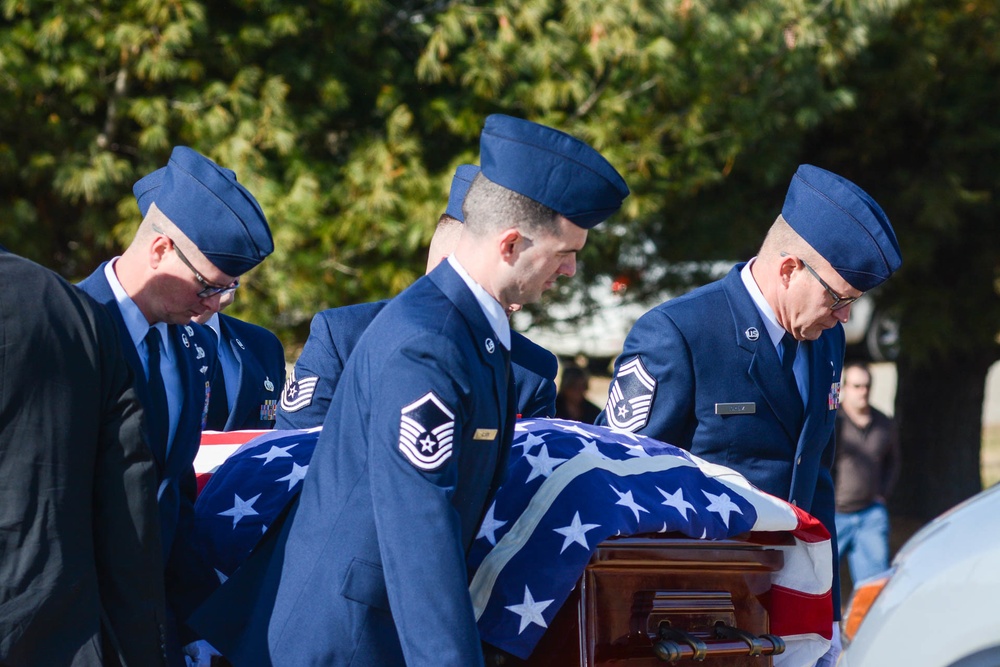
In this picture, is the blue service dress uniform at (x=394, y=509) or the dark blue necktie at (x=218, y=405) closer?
the blue service dress uniform at (x=394, y=509)

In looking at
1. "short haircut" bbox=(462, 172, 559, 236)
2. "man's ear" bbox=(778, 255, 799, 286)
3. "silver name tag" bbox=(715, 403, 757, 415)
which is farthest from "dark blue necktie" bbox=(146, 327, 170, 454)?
"man's ear" bbox=(778, 255, 799, 286)

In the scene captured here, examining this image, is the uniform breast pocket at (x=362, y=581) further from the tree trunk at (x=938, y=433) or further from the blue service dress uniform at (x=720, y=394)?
the tree trunk at (x=938, y=433)

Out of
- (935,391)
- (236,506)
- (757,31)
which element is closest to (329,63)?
(757,31)

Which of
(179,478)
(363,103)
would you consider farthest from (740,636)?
(363,103)

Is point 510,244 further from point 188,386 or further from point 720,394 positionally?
point 720,394

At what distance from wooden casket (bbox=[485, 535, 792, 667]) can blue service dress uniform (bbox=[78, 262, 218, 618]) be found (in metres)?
0.70

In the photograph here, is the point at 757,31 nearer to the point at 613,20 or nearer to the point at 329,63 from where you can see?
the point at 613,20

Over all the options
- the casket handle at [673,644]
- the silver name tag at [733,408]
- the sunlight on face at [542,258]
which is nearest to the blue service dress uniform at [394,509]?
the sunlight on face at [542,258]

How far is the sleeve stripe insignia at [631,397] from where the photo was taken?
10.8 feet

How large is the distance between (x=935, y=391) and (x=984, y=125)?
9.13 feet

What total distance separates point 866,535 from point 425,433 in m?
6.26

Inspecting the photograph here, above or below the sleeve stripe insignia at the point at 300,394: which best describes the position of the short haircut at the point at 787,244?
above

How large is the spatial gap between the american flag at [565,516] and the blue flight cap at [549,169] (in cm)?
59

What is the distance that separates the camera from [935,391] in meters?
10.8
